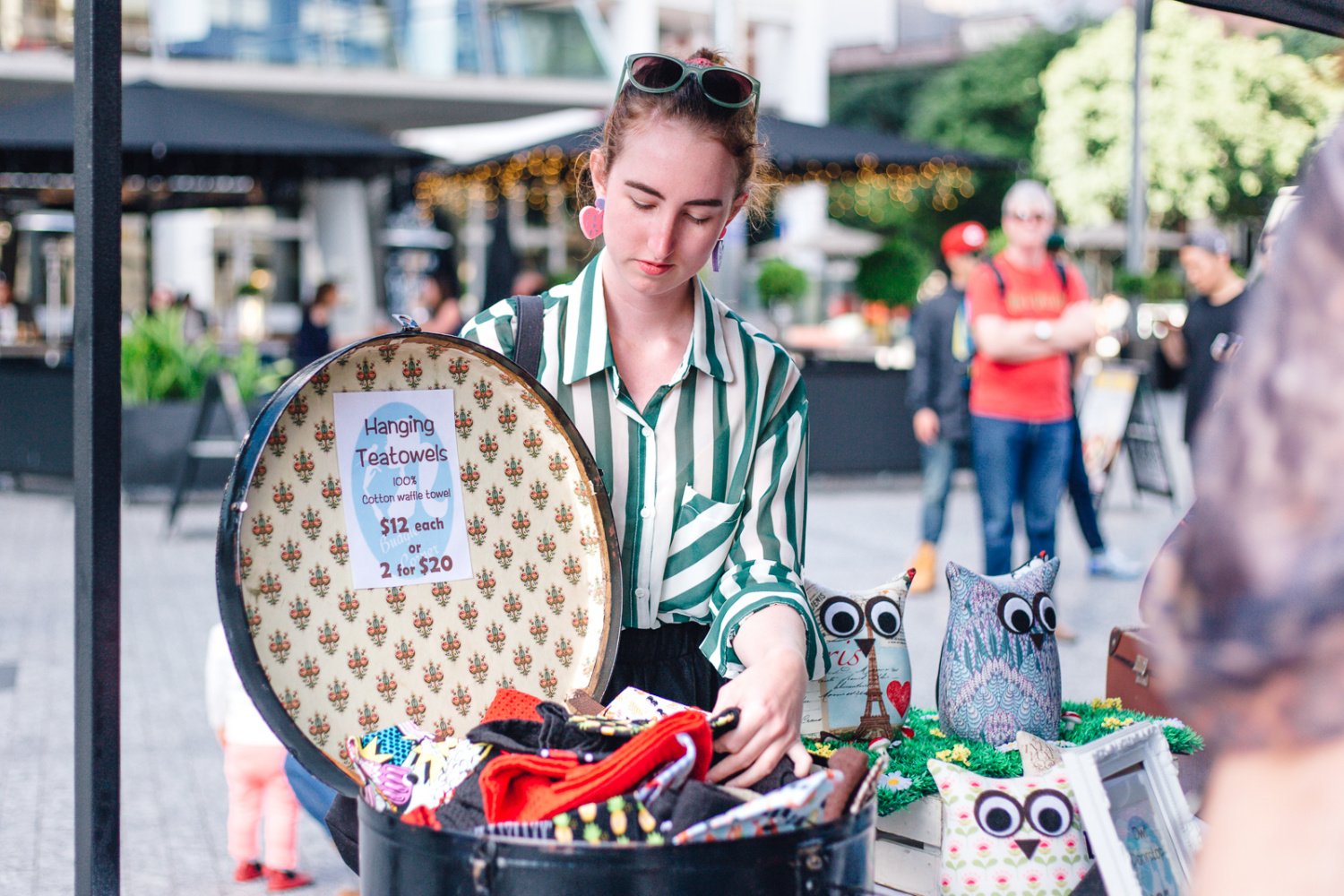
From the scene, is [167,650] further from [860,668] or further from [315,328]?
[315,328]

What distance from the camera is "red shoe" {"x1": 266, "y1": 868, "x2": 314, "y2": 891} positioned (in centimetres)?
396

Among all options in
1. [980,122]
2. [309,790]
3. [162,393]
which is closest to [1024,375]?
[309,790]

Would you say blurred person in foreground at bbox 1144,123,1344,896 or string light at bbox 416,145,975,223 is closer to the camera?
blurred person in foreground at bbox 1144,123,1344,896

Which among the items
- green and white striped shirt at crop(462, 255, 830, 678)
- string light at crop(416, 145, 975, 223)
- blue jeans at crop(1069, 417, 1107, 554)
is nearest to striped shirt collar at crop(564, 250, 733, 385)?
green and white striped shirt at crop(462, 255, 830, 678)

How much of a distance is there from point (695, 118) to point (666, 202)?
129mm

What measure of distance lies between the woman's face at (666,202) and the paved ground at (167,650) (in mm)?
2735

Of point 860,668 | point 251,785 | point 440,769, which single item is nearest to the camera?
point 440,769

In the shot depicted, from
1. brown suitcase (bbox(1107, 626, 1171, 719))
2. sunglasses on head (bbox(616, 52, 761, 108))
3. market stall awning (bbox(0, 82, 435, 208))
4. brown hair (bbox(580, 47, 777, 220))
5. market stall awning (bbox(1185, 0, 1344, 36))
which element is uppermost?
market stall awning (bbox(0, 82, 435, 208))

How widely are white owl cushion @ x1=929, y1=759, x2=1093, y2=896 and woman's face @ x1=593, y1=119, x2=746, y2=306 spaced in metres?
0.86

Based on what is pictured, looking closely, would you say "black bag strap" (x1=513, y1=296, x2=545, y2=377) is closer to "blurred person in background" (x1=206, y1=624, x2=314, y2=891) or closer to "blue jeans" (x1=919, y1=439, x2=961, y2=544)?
"blurred person in background" (x1=206, y1=624, x2=314, y2=891)

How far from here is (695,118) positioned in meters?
1.91

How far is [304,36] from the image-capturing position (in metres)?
22.4

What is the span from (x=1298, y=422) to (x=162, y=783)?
4759 millimetres

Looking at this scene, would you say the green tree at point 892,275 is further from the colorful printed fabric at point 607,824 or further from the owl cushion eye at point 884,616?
the colorful printed fabric at point 607,824
